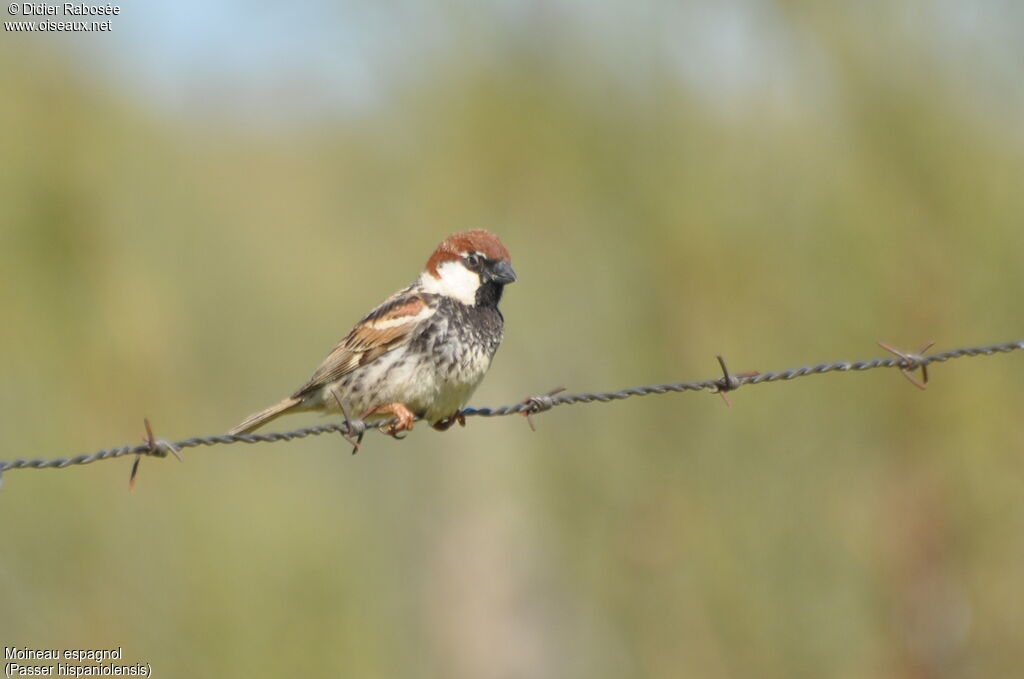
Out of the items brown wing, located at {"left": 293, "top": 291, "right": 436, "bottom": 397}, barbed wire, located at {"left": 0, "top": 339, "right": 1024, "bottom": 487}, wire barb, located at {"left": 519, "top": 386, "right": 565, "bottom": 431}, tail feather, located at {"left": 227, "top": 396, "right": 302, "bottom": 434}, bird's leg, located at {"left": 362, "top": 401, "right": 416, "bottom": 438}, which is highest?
brown wing, located at {"left": 293, "top": 291, "right": 436, "bottom": 397}

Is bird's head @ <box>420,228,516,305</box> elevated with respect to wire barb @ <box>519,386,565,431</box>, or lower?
elevated

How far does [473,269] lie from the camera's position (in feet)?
17.8

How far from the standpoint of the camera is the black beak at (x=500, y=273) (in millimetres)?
5359

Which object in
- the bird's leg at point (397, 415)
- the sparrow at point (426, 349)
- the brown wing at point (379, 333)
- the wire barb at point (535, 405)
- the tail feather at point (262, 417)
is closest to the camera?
the wire barb at point (535, 405)

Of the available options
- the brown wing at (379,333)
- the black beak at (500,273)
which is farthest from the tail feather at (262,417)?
the black beak at (500,273)

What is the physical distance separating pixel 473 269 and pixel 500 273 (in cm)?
12

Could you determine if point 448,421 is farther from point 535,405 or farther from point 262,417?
point 535,405

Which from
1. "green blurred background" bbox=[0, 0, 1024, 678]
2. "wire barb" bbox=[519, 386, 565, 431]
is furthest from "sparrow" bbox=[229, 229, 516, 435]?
"green blurred background" bbox=[0, 0, 1024, 678]

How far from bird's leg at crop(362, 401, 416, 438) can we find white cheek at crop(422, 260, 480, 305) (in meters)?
0.56

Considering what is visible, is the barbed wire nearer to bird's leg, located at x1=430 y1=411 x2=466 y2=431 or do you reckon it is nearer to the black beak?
bird's leg, located at x1=430 y1=411 x2=466 y2=431

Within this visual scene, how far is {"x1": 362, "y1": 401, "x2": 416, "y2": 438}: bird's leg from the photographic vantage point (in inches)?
194

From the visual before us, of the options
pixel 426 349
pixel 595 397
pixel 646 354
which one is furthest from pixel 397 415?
pixel 646 354

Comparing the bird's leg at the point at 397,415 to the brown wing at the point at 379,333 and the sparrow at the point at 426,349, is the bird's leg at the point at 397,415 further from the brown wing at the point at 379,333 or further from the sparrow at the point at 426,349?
the brown wing at the point at 379,333

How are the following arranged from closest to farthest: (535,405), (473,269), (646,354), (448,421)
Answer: (535,405), (448,421), (473,269), (646,354)
